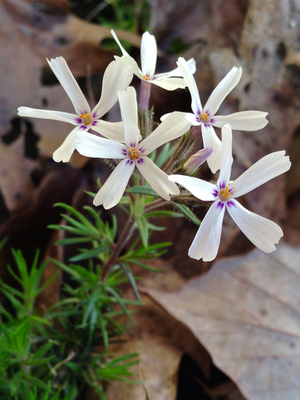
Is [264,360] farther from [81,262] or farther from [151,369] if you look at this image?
[81,262]

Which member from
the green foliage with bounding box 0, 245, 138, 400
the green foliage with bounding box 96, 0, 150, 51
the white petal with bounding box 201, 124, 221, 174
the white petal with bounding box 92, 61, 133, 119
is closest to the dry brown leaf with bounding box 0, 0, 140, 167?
the green foliage with bounding box 96, 0, 150, 51

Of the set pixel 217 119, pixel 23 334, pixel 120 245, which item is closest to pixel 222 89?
pixel 217 119

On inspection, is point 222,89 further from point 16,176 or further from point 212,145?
point 16,176

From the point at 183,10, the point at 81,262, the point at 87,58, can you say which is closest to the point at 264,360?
the point at 81,262

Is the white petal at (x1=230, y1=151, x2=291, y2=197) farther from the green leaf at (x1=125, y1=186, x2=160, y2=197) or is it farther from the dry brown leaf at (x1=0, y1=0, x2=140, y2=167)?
the dry brown leaf at (x1=0, y1=0, x2=140, y2=167)

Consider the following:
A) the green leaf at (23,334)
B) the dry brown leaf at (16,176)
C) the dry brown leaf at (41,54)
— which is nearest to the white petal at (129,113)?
the green leaf at (23,334)

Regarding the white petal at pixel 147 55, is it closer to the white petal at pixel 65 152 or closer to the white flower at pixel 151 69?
the white flower at pixel 151 69

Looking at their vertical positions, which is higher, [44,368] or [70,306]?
[70,306]
